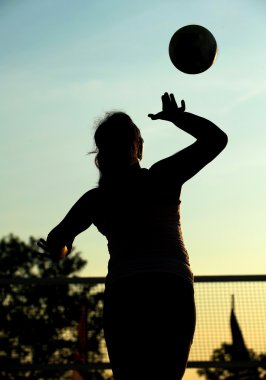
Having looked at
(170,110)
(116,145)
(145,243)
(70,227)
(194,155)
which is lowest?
(145,243)

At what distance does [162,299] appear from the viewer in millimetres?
3035

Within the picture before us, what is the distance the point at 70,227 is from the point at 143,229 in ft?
1.34

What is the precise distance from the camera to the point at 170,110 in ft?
10.9

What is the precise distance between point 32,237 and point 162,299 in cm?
5943

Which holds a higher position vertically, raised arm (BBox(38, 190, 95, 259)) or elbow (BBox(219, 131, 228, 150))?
elbow (BBox(219, 131, 228, 150))

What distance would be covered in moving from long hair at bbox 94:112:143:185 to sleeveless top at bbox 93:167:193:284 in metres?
0.08

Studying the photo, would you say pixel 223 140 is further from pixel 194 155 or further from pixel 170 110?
pixel 170 110

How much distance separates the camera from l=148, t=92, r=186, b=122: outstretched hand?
3313mm

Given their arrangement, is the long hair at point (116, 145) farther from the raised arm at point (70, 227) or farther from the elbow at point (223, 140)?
the elbow at point (223, 140)

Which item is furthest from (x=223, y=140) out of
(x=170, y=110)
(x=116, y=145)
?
(x=116, y=145)

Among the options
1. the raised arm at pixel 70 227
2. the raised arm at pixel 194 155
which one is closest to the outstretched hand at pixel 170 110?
the raised arm at pixel 194 155

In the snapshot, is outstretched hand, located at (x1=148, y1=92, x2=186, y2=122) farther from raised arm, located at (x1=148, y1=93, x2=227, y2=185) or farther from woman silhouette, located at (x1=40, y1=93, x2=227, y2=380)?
raised arm, located at (x1=148, y1=93, x2=227, y2=185)

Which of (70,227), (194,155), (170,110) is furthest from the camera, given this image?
(70,227)

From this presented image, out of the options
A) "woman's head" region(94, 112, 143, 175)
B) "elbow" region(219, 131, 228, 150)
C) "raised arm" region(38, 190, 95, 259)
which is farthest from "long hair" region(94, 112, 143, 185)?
"elbow" region(219, 131, 228, 150)
